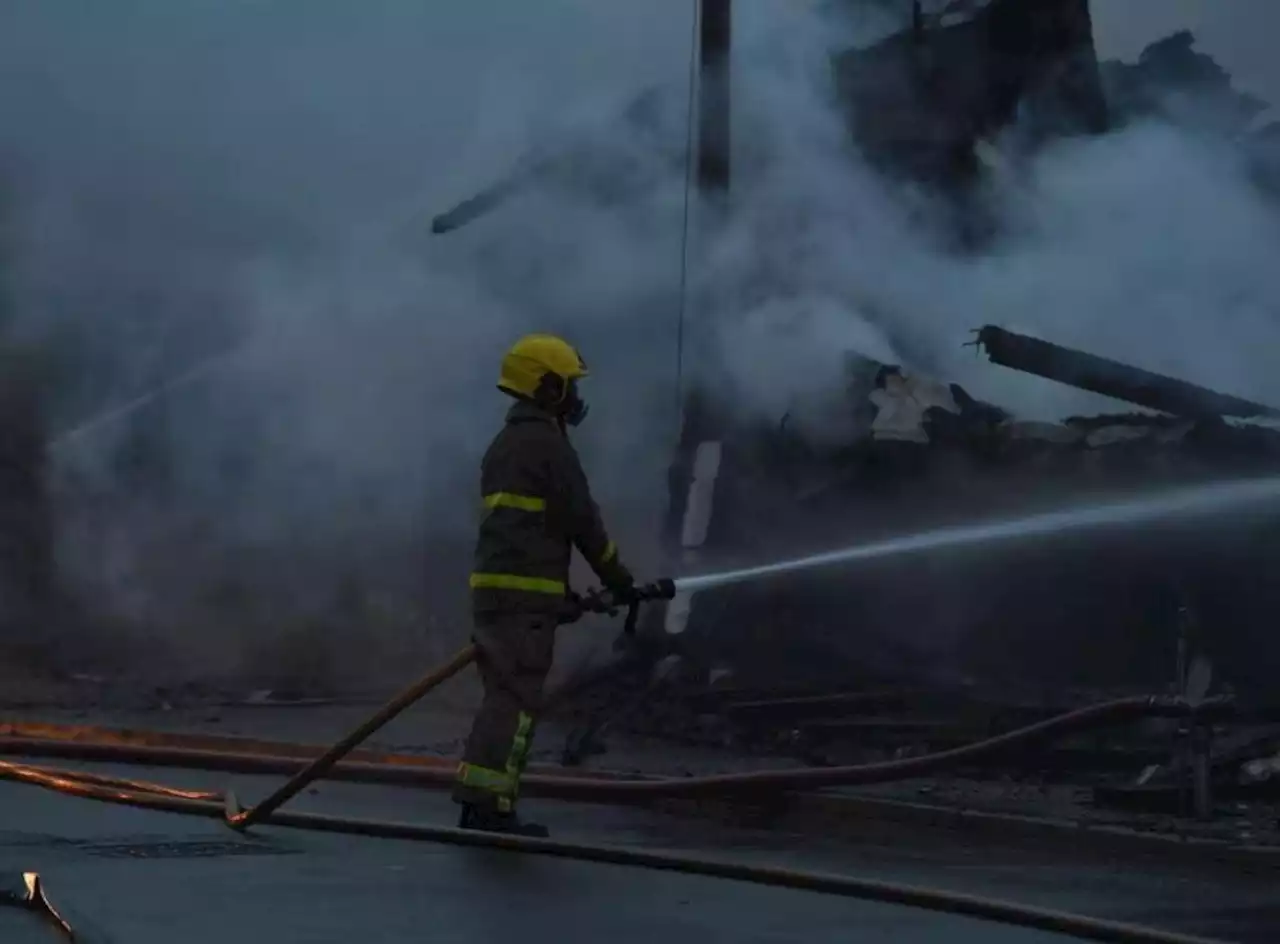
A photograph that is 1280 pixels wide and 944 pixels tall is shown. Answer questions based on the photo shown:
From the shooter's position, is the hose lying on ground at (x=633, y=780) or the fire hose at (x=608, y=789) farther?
the hose lying on ground at (x=633, y=780)

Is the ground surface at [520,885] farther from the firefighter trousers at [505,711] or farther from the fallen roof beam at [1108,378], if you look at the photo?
the fallen roof beam at [1108,378]

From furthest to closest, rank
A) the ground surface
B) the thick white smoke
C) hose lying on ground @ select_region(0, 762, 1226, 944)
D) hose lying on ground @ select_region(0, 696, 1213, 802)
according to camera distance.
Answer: the thick white smoke < hose lying on ground @ select_region(0, 696, 1213, 802) < the ground surface < hose lying on ground @ select_region(0, 762, 1226, 944)

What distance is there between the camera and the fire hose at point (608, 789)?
195 inches

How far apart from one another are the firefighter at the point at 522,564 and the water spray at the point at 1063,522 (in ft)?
5.45

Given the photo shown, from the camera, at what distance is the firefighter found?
21.0 feet

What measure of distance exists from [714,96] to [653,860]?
707cm

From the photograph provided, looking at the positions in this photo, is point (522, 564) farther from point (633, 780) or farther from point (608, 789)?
point (633, 780)

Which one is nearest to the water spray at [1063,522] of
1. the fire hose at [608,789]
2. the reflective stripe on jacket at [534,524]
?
the fire hose at [608,789]

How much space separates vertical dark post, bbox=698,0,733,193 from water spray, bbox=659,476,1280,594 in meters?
2.43

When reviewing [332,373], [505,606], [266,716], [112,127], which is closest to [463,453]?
[332,373]

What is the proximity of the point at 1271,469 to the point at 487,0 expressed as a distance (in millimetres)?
6897

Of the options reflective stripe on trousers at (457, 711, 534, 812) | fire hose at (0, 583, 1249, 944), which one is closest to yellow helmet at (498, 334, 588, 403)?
fire hose at (0, 583, 1249, 944)

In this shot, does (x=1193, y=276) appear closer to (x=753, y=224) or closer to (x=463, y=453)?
(x=753, y=224)

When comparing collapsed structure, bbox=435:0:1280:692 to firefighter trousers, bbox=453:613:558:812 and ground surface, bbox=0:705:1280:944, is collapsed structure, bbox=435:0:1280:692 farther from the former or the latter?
firefighter trousers, bbox=453:613:558:812
